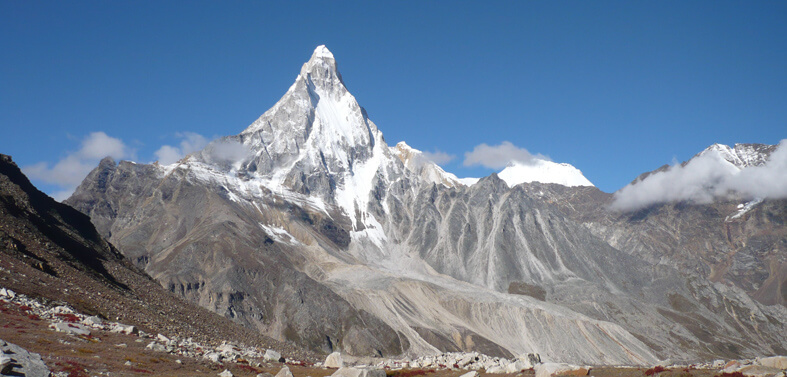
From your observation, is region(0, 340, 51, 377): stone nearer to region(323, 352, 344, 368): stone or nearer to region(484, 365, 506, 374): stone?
region(323, 352, 344, 368): stone

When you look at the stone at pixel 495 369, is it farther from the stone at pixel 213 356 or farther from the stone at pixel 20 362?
the stone at pixel 20 362

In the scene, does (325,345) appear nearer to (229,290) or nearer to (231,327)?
(229,290)

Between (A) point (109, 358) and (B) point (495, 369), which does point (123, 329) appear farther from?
(B) point (495, 369)

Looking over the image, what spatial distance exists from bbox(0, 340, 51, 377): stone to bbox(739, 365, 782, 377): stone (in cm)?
4002

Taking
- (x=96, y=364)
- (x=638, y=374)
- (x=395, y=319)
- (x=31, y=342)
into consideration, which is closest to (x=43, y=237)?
(x=31, y=342)

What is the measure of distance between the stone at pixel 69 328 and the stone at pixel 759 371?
45567 millimetres

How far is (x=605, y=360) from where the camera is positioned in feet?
598

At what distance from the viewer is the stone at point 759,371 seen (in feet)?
109

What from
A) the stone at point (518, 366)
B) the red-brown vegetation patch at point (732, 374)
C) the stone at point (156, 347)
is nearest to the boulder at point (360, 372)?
the stone at point (518, 366)

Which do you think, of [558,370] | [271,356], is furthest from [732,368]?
[271,356]

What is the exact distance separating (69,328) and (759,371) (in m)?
47.4

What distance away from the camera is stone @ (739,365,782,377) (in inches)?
1312

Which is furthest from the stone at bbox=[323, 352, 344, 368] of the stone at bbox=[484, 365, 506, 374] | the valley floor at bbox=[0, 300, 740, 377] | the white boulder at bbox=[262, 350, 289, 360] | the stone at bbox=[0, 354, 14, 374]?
the stone at bbox=[0, 354, 14, 374]

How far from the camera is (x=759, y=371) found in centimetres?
3425
